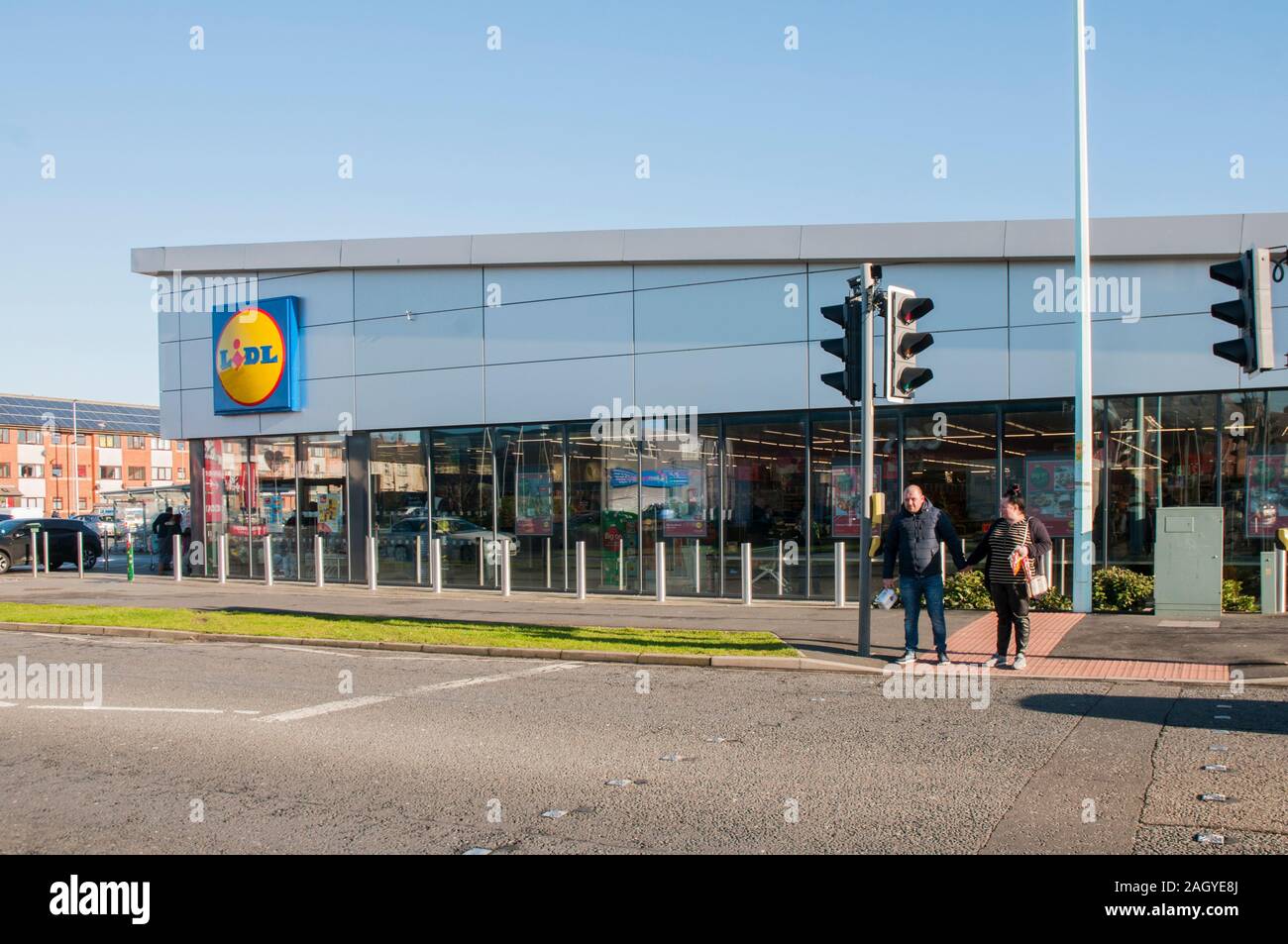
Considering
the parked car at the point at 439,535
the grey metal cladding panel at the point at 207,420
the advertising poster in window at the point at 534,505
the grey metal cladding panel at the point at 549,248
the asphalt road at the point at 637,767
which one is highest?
the grey metal cladding panel at the point at 549,248

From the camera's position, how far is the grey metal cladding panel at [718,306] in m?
20.2

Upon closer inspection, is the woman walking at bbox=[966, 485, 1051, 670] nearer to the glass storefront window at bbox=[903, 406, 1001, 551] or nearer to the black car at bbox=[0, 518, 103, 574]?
the glass storefront window at bbox=[903, 406, 1001, 551]

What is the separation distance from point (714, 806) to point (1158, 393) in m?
14.1

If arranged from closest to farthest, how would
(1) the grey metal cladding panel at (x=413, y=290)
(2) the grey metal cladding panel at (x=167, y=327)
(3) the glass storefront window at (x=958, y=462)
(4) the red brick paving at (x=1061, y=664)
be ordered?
1. (4) the red brick paving at (x=1061, y=664)
2. (3) the glass storefront window at (x=958, y=462)
3. (1) the grey metal cladding panel at (x=413, y=290)
4. (2) the grey metal cladding panel at (x=167, y=327)

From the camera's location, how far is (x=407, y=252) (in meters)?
23.9

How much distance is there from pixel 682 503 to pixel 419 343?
7155 millimetres

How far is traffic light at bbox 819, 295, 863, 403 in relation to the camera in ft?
40.4

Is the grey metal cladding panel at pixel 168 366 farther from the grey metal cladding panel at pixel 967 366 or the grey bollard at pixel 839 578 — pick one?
the grey metal cladding panel at pixel 967 366

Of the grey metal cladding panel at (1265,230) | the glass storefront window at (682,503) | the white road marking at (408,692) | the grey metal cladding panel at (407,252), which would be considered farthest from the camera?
the grey metal cladding panel at (407,252)

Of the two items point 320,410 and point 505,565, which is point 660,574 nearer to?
point 505,565

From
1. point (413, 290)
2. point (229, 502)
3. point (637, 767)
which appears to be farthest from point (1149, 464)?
point (229, 502)

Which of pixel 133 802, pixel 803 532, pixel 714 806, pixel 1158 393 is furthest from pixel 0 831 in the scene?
pixel 1158 393

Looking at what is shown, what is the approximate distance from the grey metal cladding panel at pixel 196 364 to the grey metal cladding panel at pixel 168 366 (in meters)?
0.16

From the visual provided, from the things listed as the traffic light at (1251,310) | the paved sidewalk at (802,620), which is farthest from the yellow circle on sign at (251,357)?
the traffic light at (1251,310)
